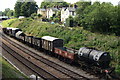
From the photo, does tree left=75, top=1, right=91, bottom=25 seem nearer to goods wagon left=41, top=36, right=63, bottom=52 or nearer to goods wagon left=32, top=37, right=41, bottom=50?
goods wagon left=32, top=37, right=41, bottom=50

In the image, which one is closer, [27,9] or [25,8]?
[25,8]

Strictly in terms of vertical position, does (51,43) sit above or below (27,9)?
below

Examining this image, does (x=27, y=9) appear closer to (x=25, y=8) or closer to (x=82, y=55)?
(x=25, y=8)

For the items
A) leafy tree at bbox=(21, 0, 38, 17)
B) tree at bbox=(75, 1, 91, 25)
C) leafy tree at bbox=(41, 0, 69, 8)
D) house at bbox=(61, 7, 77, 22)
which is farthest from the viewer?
leafy tree at bbox=(41, 0, 69, 8)

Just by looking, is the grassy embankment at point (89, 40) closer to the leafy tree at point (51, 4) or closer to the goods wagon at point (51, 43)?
the goods wagon at point (51, 43)

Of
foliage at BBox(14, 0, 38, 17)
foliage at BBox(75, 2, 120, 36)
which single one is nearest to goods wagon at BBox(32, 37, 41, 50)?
foliage at BBox(75, 2, 120, 36)

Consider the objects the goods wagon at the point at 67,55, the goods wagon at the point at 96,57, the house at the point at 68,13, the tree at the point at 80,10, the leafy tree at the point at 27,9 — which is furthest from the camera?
the leafy tree at the point at 27,9

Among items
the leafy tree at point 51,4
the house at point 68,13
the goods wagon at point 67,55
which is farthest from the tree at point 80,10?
the leafy tree at point 51,4

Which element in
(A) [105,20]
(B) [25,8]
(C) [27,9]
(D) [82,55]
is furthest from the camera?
(C) [27,9]

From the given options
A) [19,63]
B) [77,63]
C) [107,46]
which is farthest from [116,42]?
[19,63]

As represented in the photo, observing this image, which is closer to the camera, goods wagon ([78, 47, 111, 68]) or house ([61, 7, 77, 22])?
goods wagon ([78, 47, 111, 68])

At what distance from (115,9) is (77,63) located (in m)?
18.3

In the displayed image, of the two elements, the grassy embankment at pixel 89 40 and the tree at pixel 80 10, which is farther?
the tree at pixel 80 10

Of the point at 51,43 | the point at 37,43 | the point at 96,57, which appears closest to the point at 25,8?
the point at 37,43
